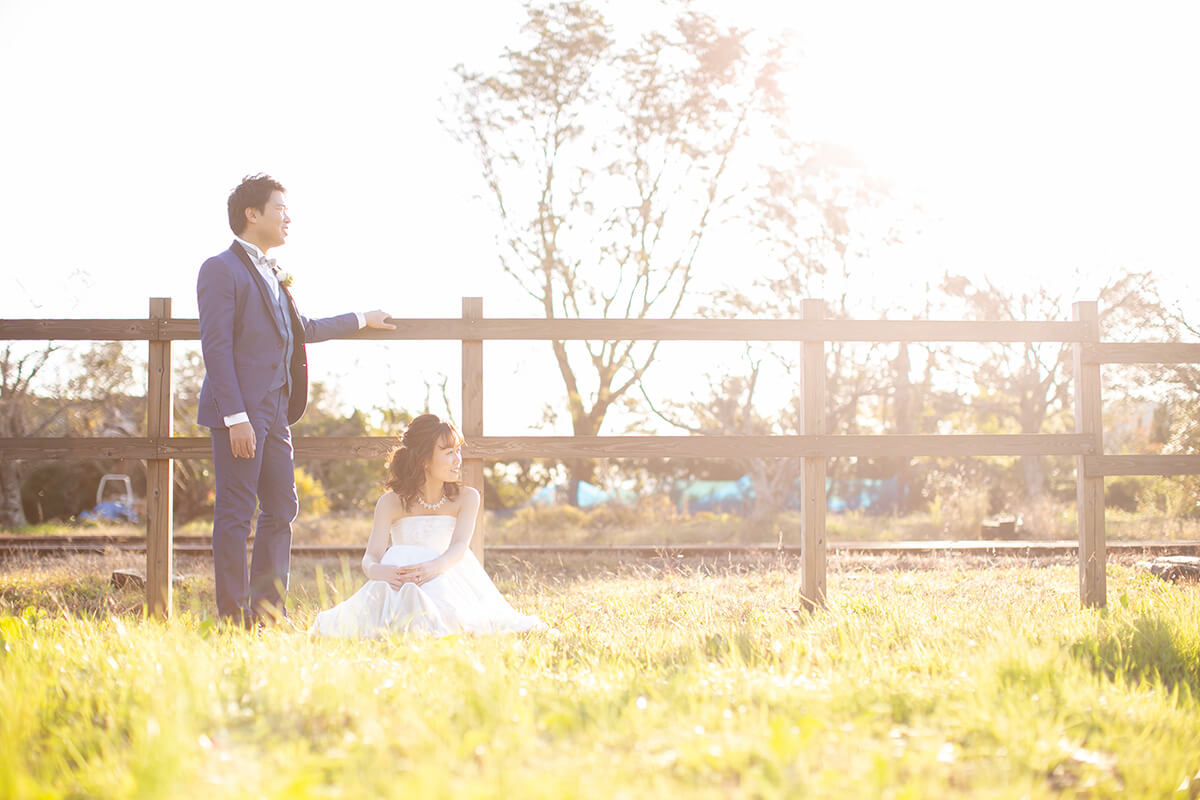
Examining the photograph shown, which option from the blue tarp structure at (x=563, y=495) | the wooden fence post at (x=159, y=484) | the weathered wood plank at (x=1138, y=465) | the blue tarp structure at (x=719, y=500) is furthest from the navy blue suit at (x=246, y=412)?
the blue tarp structure at (x=719, y=500)

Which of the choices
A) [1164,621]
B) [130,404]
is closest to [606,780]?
[1164,621]

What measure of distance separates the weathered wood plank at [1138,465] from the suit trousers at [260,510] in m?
4.62

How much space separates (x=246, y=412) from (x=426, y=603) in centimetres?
125

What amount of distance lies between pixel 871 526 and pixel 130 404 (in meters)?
12.1

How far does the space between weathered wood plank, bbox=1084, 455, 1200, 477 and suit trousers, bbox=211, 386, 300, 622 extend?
462cm

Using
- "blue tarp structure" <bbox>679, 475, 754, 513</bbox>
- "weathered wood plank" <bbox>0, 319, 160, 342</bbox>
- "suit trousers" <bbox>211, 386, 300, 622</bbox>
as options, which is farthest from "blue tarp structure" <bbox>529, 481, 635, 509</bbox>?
"suit trousers" <bbox>211, 386, 300, 622</bbox>

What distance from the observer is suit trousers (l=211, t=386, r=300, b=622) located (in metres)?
4.66

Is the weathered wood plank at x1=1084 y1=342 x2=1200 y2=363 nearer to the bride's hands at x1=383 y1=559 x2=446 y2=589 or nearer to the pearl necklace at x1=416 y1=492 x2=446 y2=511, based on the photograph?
the pearl necklace at x1=416 y1=492 x2=446 y2=511

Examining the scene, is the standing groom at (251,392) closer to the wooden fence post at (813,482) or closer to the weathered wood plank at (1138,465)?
the wooden fence post at (813,482)

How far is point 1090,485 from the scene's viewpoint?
591 cm

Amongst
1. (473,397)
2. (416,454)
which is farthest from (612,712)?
(473,397)

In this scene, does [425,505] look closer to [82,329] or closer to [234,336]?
[234,336]

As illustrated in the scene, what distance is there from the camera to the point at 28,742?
107 inches

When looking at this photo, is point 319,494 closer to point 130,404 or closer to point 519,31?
point 130,404
